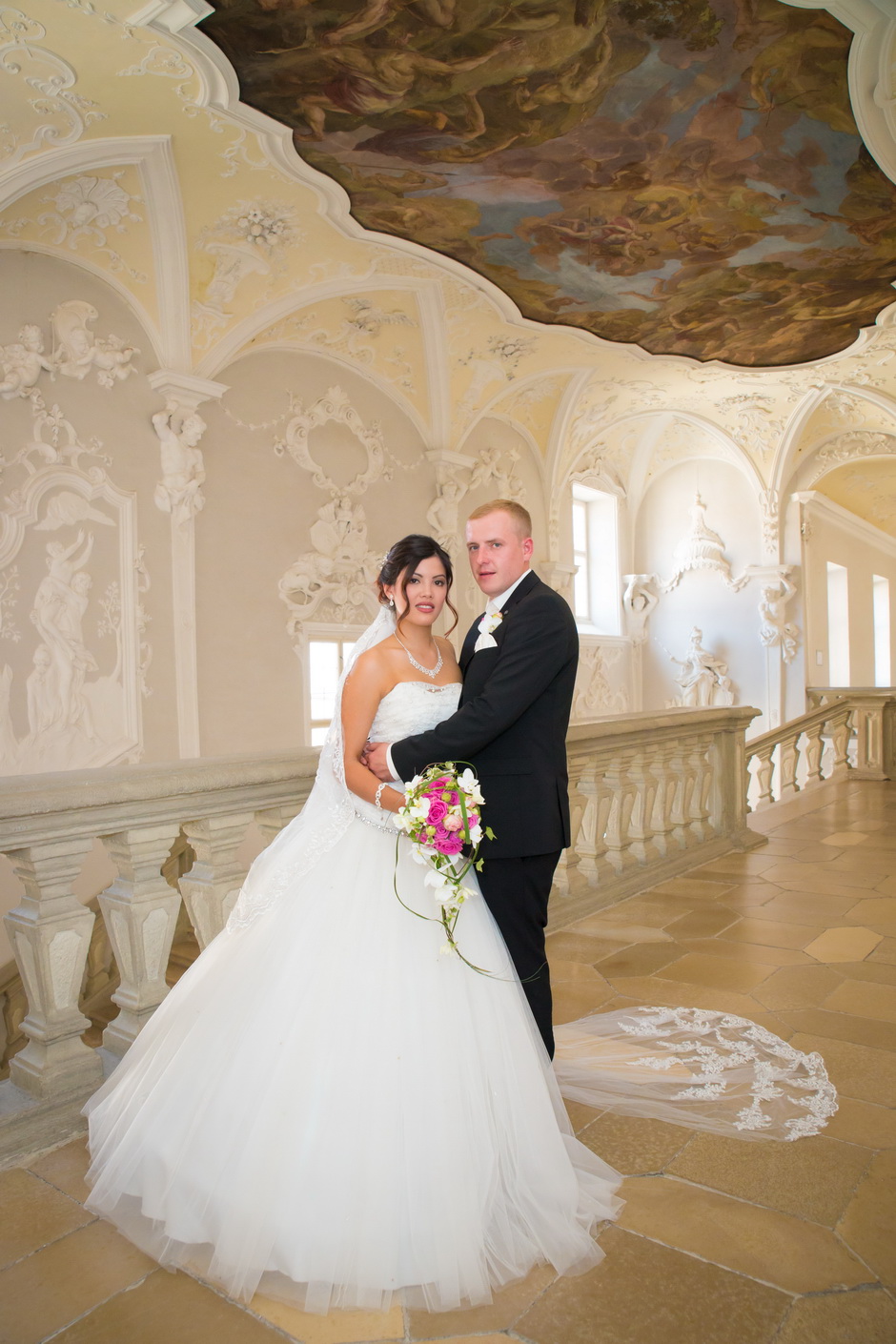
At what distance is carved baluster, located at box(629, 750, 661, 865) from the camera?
520 centimetres

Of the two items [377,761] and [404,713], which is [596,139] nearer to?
[404,713]

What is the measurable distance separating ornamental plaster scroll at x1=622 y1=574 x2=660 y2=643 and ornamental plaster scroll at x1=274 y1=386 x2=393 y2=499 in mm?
6359

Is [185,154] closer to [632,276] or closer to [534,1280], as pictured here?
[632,276]

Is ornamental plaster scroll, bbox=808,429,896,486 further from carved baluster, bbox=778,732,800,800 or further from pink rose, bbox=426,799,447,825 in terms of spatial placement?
pink rose, bbox=426,799,447,825

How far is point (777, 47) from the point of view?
5.53 meters

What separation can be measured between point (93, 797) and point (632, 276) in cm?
796

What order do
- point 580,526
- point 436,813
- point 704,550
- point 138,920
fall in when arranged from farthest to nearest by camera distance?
point 580,526, point 704,550, point 138,920, point 436,813

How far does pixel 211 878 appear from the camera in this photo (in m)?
2.80

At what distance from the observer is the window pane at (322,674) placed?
31.0 ft

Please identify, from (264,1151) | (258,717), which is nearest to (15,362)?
(258,717)

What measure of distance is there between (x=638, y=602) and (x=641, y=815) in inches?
411

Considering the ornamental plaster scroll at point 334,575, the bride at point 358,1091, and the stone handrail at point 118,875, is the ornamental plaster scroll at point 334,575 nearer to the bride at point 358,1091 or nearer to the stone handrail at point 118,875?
the stone handrail at point 118,875

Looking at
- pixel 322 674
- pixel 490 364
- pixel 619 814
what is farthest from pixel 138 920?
pixel 490 364

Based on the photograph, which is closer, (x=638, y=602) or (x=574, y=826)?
(x=574, y=826)
